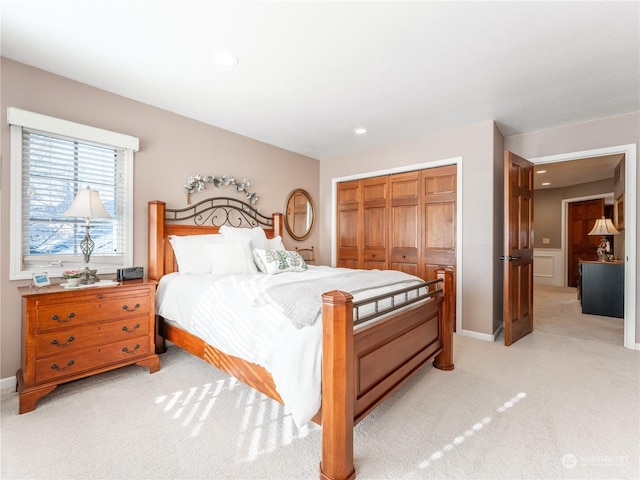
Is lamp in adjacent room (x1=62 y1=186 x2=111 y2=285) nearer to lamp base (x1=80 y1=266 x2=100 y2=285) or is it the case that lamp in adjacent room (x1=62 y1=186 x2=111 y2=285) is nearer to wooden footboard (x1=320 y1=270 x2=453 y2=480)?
lamp base (x1=80 y1=266 x2=100 y2=285)

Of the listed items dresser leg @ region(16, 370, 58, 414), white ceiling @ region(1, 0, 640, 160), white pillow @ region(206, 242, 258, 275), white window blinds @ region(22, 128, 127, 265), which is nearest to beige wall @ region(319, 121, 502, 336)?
white ceiling @ region(1, 0, 640, 160)

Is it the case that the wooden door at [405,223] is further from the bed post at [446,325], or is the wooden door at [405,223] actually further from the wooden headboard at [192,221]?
the wooden headboard at [192,221]

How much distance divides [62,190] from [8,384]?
5.22 ft

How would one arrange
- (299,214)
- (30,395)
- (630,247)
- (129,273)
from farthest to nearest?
(299,214)
(630,247)
(129,273)
(30,395)

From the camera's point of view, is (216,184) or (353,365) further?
(216,184)

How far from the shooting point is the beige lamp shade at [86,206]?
2.37 meters

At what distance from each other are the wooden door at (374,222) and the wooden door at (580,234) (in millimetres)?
5856

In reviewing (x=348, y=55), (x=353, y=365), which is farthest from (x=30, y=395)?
(x=348, y=55)

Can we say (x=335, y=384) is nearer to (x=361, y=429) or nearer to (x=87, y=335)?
(x=361, y=429)

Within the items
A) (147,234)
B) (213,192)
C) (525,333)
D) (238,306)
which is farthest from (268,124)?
(525,333)

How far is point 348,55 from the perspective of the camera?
2.28 meters

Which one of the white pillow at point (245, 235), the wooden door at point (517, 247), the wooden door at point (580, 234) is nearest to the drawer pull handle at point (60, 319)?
the white pillow at point (245, 235)

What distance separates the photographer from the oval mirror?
4.67 m

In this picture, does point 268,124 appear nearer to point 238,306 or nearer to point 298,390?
point 238,306
